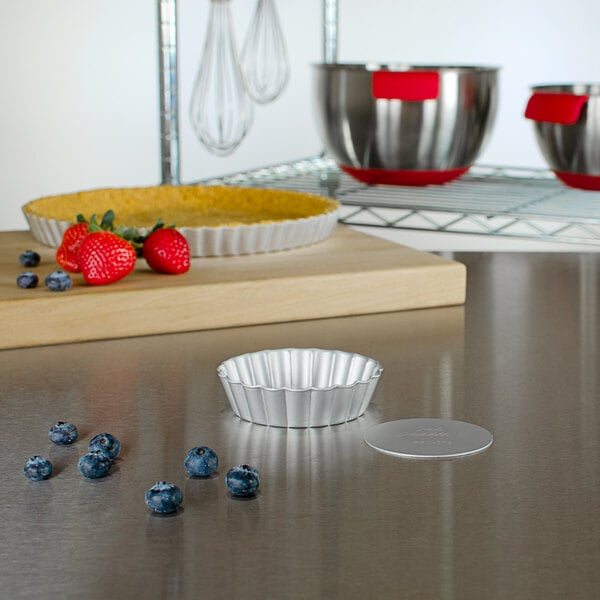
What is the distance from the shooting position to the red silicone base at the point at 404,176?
1.22 metres

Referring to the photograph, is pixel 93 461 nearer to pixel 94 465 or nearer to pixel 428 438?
pixel 94 465

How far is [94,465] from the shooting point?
64 centimetres

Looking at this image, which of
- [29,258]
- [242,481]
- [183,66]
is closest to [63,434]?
[242,481]

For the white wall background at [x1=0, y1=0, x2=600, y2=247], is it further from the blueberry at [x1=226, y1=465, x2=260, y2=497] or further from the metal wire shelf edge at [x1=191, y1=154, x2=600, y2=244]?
the blueberry at [x1=226, y1=465, x2=260, y2=497]

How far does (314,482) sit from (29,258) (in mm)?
513

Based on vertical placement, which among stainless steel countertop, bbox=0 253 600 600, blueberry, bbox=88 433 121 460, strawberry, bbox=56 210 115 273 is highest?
strawberry, bbox=56 210 115 273

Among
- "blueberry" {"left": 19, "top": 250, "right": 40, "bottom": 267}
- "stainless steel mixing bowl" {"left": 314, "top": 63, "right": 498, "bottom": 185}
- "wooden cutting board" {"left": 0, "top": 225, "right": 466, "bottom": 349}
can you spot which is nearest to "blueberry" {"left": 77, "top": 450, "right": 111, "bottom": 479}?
"wooden cutting board" {"left": 0, "top": 225, "right": 466, "bottom": 349}

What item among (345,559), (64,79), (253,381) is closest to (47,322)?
(253,381)

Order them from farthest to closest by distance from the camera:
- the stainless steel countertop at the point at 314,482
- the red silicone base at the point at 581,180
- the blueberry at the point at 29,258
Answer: the red silicone base at the point at 581,180 < the blueberry at the point at 29,258 < the stainless steel countertop at the point at 314,482

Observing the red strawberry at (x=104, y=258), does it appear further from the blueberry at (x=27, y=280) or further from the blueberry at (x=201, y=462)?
the blueberry at (x=201, y=462)

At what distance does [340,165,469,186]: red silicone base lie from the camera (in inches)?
48.1

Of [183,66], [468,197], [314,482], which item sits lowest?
[314,482]

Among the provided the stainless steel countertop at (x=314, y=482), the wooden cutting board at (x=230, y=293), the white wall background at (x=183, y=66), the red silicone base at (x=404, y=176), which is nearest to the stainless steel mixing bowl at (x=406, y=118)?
the red silicone base at (x=404, y=176)

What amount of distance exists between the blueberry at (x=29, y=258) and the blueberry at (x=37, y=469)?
0.44 metres
